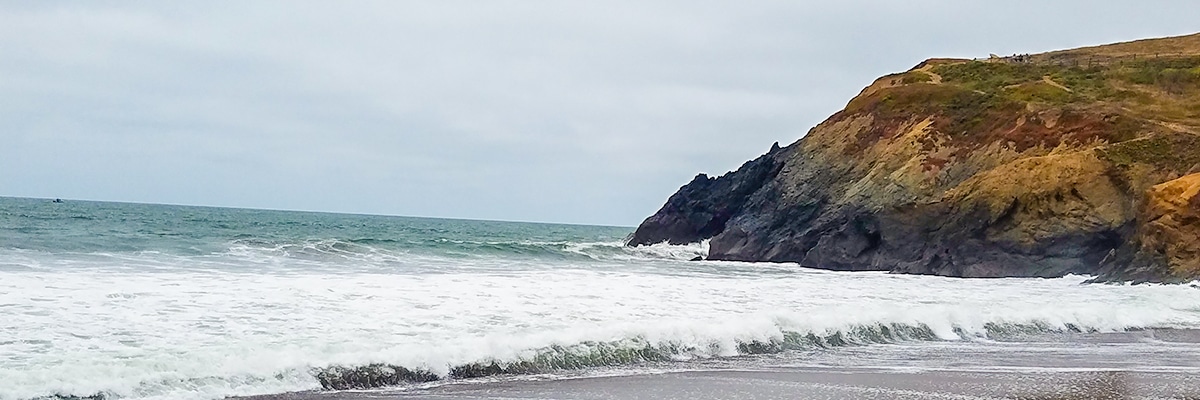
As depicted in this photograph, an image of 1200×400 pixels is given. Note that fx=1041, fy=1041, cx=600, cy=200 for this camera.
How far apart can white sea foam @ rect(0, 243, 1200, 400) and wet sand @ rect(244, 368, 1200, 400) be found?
944 millimetres

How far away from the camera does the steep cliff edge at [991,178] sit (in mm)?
30453

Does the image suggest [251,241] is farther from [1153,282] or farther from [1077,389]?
[1077,389]

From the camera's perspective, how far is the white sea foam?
935 cm

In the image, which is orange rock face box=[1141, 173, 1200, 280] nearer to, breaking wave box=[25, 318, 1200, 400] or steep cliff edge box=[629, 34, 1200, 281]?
steep cliff edge box=[629, 34, 1200, 281]

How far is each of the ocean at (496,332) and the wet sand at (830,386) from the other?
0.17m

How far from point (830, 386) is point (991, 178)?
26818 mm

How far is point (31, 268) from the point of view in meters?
20.1

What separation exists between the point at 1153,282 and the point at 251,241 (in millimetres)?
31098

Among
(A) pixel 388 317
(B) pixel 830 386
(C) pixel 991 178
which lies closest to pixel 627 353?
(B) pixel 830 386

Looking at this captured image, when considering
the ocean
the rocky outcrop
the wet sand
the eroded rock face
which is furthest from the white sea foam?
the rocky outcrop

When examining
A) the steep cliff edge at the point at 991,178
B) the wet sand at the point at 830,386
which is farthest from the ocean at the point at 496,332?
the steep cliff edge at the point at 991,178

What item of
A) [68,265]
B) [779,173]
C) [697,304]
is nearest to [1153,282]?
[697,304]

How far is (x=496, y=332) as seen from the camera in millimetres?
12375

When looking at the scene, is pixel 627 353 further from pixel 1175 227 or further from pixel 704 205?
pixel 704 205
